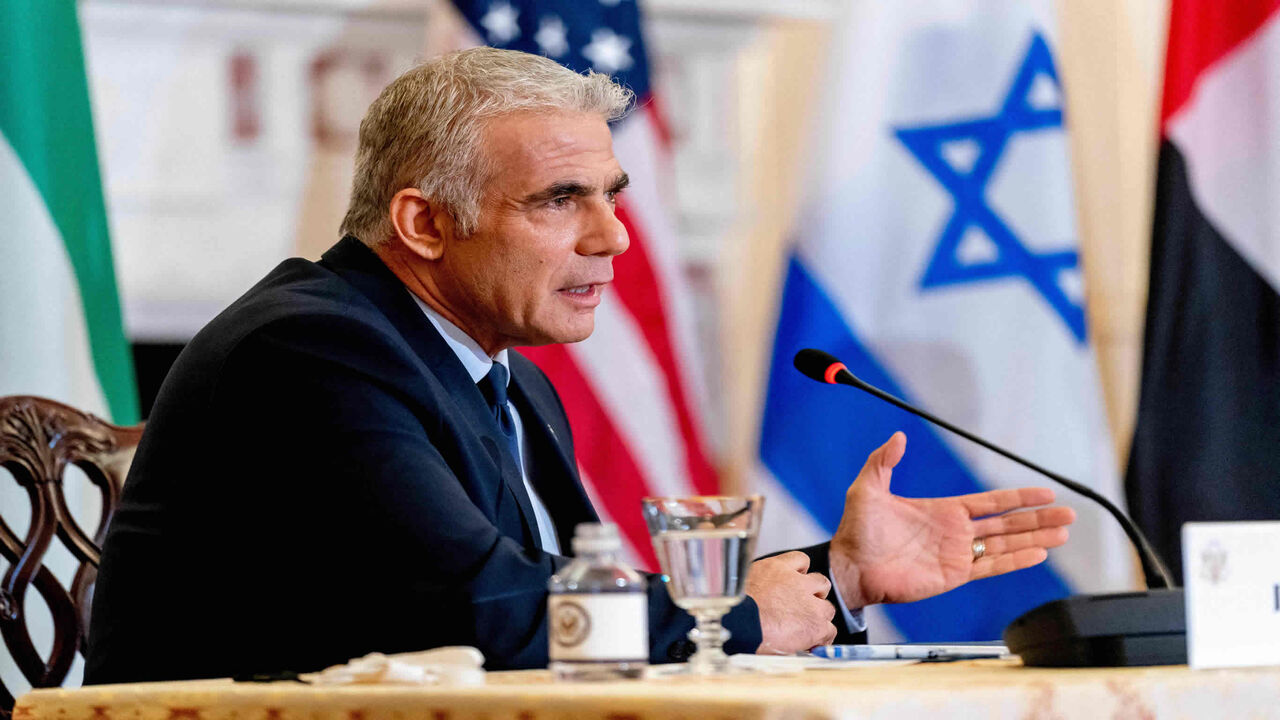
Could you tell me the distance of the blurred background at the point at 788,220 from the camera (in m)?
3.08

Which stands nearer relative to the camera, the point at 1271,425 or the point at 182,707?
the point at 182,707

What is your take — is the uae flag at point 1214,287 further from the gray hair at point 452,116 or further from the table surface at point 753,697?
the table surface at point 753,697

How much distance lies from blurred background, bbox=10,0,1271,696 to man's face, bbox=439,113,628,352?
47.2 inches

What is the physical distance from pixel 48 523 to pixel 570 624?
111 centimetres

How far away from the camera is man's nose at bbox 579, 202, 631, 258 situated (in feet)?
6.09

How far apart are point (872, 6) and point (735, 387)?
108 centimetres

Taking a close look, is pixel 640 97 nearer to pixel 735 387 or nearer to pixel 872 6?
pixel 872 6

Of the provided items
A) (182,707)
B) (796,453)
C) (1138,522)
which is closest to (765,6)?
(796,453)

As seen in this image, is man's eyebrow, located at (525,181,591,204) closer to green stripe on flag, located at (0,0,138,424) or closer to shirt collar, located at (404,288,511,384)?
shirt collar, located at (404,288,511,384)

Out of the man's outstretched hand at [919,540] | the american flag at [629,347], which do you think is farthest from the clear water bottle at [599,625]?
the american flag at [629,347]

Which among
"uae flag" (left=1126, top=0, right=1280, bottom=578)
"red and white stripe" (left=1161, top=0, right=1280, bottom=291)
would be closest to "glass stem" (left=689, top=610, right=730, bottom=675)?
"uae flag" (left=1126, top=0, right=1280, bottom=578)

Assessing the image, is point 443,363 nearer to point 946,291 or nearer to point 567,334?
point 567,334

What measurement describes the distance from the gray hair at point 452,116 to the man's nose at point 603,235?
138 mm

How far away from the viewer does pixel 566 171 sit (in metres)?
1.81
